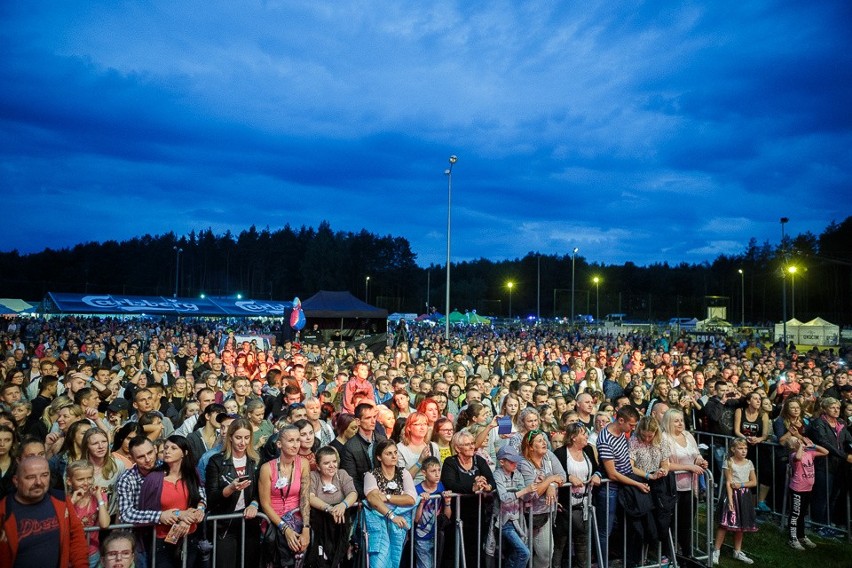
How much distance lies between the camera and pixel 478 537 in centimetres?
468

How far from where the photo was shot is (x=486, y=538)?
15.8ft

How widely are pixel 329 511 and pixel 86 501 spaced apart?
1.71m

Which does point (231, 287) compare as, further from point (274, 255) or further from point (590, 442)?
point (590, 442)

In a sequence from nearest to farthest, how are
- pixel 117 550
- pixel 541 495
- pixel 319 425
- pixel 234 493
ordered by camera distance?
1. pixel 117 550
2. pixel 234 493
3. pixel 541 495
4. pixel 319 425

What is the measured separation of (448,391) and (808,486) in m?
4.81

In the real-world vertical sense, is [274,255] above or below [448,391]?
above

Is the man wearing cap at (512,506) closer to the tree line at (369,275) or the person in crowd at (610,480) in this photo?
the person in crowd at (610,480)

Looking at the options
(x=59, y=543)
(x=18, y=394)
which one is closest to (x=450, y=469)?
(x=59, y=543)

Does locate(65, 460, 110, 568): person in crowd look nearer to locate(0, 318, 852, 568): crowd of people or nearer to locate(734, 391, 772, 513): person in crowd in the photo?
locate(0, 318, 852, 568): crowd of people

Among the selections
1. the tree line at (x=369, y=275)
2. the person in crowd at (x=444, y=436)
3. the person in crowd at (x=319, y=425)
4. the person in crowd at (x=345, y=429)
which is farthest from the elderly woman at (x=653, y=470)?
the tree line at (x=369, y=275)

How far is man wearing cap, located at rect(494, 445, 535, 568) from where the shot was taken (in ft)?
15.1

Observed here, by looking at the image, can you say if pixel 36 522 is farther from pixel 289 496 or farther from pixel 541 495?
pixel 541 495

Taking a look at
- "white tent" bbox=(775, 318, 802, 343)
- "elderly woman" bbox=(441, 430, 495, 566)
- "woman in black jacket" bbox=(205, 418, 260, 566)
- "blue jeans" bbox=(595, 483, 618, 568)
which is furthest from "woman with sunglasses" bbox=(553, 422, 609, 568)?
"white tent" bbox=(775, 318, 802, 343)

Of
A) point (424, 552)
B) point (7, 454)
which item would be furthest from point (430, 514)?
point (7, 454)
